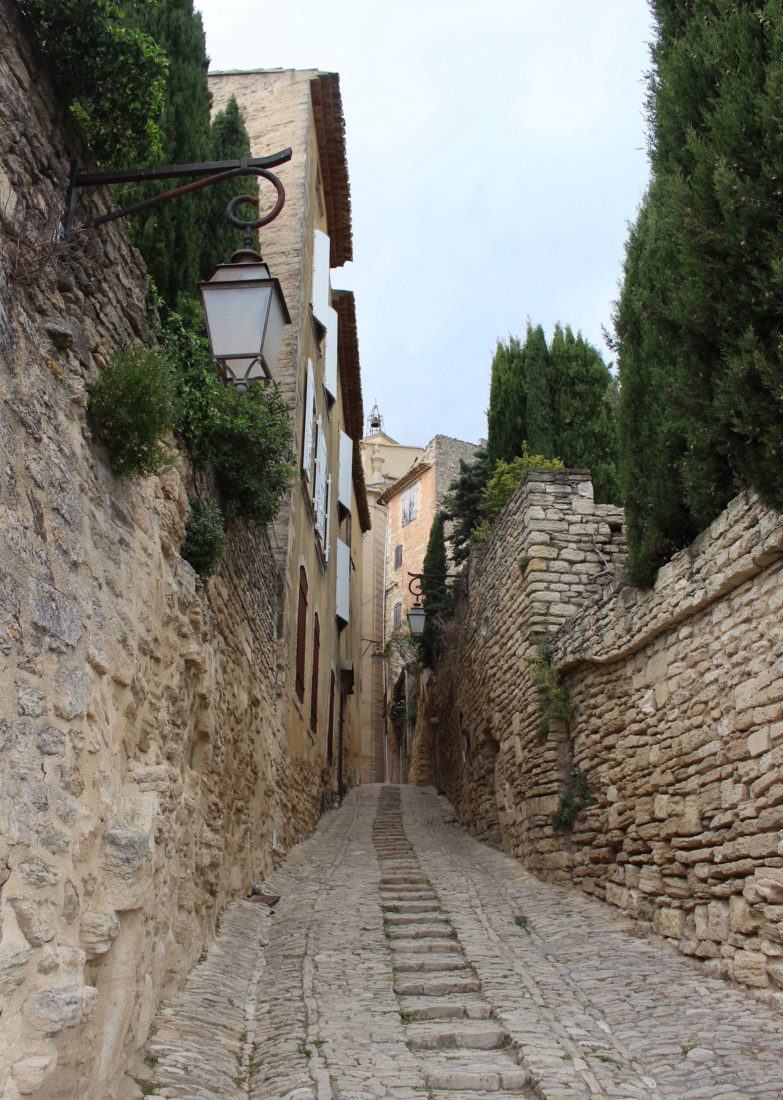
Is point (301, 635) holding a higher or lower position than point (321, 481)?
lower

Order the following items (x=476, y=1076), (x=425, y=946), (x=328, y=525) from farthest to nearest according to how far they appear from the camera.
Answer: (x=328, y=525), (x=425, y=946), (x=476, y=1076)

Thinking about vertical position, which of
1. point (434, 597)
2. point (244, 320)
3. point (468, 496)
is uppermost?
point (468, 496)

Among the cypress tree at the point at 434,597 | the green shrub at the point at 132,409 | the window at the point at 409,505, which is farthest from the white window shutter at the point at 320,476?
the window at the point at 409,505

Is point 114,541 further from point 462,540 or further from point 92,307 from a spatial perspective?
point 462,540

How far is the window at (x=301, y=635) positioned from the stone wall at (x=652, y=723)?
259 cm

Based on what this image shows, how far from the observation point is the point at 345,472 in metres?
18.9

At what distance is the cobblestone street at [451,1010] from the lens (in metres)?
4.34

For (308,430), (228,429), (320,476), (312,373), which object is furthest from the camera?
(320,476)

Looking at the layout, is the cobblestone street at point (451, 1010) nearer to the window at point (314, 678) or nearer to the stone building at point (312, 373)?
the stone building at point (312, 373)

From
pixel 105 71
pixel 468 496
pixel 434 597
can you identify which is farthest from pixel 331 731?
pixel 105 71

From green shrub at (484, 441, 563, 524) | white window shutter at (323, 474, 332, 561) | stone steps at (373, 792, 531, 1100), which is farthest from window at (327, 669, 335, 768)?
stone steps at (373, 792, 531, 1100)

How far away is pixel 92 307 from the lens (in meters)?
4.16

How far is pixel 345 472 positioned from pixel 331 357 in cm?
346

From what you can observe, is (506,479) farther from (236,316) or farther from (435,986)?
(236,316)
